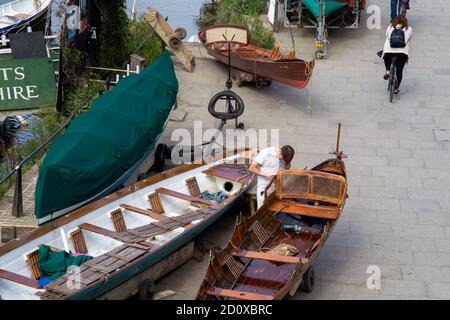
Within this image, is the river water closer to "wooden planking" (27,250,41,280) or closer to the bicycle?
the bicycle

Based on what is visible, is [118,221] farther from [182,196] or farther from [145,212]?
[182,196]

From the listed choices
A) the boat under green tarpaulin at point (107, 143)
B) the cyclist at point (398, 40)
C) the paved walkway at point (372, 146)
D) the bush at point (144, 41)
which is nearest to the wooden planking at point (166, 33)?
the paved walkway at point (372, 146)

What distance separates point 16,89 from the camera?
18438mm

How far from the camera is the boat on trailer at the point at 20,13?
87.9 ft

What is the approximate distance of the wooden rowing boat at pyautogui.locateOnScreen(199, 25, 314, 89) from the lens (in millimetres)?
18641

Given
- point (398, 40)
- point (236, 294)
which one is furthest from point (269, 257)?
point (398, 40)

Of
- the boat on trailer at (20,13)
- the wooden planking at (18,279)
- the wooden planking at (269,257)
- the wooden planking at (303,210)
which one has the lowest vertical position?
the wooden planking at (18,279)

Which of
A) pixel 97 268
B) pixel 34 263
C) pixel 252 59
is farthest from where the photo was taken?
pixel 252 59

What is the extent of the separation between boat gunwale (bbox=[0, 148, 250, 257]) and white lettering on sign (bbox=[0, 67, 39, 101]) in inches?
179

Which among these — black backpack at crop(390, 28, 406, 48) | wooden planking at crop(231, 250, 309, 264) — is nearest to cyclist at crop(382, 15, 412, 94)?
black backpack at crop(390, 28, 406, 48)

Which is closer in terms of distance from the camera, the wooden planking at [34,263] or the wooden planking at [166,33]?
the wooden planking at [34,263]

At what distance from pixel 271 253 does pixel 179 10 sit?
60.7ft

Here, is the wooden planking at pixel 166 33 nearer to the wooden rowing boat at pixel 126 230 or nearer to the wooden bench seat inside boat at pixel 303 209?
the wooden rowing boat at pixel 126 230

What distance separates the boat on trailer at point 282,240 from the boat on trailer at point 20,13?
14.1 m
